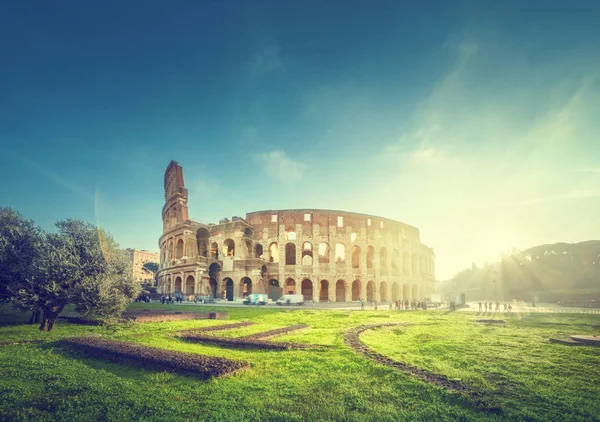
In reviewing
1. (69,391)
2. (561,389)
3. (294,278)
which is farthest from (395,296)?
(69,391)

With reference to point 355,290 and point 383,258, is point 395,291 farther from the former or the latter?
point 355,290

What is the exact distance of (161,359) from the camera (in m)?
7.60

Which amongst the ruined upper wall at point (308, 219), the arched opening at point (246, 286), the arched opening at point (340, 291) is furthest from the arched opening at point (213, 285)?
the arched opening at point (340, 291)

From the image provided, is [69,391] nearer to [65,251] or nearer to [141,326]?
[65,251]

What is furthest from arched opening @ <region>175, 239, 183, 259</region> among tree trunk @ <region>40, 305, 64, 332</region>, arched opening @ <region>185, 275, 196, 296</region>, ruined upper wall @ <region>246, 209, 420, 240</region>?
tree trunk @ <region>40, 305, 64, 332</region>

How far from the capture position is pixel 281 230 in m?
42.3

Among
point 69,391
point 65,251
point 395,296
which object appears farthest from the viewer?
point 395,296

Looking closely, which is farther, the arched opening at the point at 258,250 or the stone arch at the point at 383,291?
the stone arch at the point at 383,291

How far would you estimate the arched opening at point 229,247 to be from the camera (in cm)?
4259

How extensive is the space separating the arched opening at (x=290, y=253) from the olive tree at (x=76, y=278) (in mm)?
31231

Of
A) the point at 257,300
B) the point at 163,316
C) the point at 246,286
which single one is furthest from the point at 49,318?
the point at 246,286

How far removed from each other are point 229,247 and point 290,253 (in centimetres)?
874

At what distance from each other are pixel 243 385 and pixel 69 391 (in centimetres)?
332

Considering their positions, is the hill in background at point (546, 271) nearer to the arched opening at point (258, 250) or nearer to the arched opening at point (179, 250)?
the arched opening at point (258, 250)
